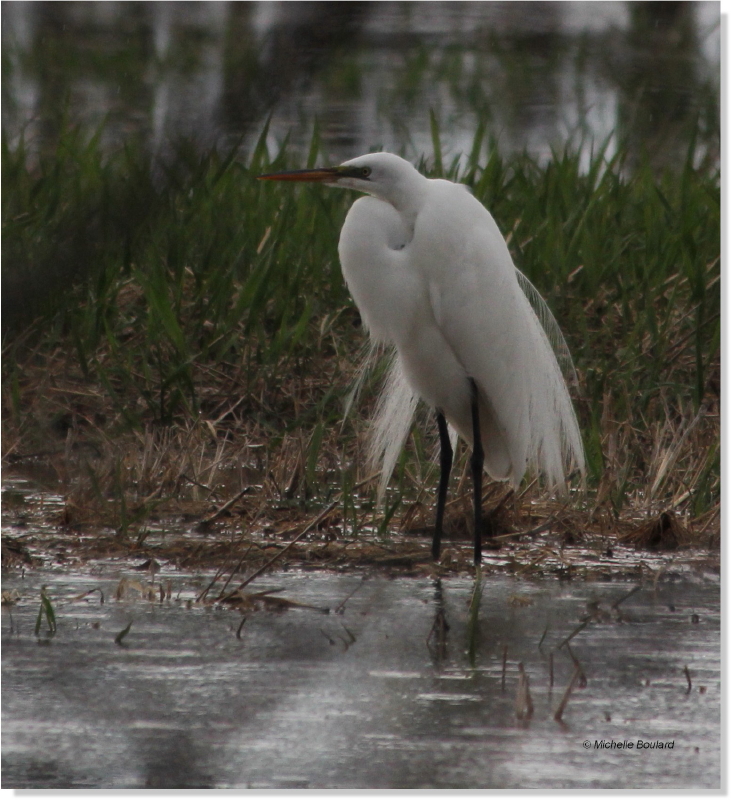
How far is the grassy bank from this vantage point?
3.52m

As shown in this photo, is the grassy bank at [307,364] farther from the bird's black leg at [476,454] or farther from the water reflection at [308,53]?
the water reflection at [308,53]

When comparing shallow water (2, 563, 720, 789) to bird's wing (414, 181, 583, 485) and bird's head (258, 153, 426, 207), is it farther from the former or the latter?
bird's head (258, 153, 426, 207)

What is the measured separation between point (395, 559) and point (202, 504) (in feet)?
2.53

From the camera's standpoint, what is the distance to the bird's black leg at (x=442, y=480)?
317 centimetres

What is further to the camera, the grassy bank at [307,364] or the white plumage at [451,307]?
the grassy bank at [307,364]

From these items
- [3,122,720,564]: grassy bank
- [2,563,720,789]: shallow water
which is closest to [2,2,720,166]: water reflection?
[2,563,720,789]: shallow water

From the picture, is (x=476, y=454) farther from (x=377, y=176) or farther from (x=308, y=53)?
(x=308, y=53)

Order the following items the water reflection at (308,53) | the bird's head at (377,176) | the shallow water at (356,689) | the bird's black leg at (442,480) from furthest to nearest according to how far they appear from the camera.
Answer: the bird's head at (377,176) → the bird's black leg at (442,480) → the shallow water at (356,689) → the water reflection at (308,53)

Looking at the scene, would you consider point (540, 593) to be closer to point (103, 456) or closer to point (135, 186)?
point (103, 456)

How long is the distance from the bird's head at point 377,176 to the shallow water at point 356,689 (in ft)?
3.78

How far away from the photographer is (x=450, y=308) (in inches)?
132

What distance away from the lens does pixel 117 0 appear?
1176 mm

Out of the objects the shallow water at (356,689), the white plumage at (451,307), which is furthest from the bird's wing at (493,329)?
the shallow water at (356,689)

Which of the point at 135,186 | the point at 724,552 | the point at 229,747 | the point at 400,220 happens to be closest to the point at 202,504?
the point at 400,220
